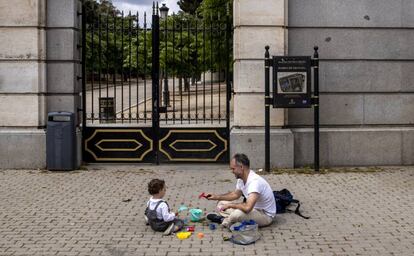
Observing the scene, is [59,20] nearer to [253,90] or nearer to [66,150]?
[66,150]

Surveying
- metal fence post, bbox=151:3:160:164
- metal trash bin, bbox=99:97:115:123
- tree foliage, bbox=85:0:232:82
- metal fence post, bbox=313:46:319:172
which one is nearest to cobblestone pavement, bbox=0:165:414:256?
metal fence post, bbox=313:46:319:172

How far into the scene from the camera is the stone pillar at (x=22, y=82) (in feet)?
39.8

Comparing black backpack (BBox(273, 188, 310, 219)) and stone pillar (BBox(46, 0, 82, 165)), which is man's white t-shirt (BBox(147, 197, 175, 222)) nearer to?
black backpack (BBox(273, 188, 310, 219))

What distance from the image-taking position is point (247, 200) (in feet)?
24.0

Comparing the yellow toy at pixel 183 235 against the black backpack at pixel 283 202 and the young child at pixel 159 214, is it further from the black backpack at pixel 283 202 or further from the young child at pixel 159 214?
the black backpack at pixel 283 202

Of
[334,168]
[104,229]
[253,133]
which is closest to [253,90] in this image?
[253,133]

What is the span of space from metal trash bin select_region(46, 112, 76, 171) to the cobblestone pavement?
0.30m

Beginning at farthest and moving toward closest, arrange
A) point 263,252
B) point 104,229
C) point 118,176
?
point 118,176
point 104,229
point 263,252

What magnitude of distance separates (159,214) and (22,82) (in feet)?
19.8

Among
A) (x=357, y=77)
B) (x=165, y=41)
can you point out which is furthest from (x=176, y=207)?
(x=357, y=77)

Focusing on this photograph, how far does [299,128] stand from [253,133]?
3.50 ft

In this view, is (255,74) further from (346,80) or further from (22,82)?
(22,82)

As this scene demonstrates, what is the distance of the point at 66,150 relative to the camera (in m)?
12.0

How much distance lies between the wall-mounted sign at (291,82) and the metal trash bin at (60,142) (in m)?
4.12
